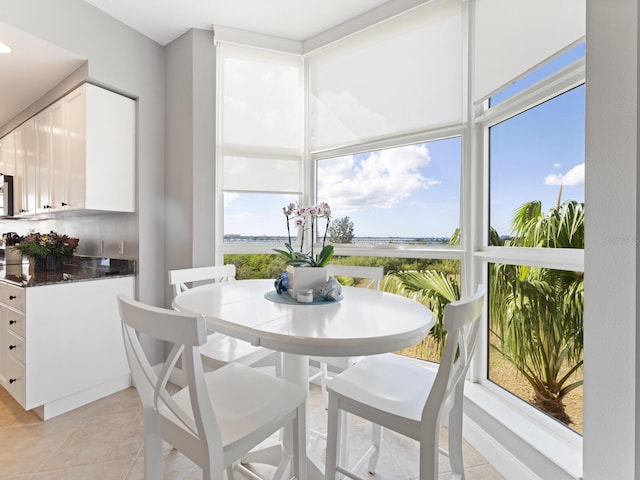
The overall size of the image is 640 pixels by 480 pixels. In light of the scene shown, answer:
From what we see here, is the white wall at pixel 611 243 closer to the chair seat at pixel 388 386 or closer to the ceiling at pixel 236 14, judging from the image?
the chair seat at pixel 388 386

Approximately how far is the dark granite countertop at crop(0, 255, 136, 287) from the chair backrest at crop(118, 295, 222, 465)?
1.45 meters

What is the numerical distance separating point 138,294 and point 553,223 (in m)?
2.78

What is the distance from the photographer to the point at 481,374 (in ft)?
6.41

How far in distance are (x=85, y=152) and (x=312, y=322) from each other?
7.05 ft

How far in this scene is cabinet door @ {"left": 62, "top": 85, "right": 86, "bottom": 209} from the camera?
7.30 ft

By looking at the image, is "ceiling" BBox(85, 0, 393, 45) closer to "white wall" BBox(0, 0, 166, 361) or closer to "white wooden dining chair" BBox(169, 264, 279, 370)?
"white wall" BBox(0, 0, 166, 361)

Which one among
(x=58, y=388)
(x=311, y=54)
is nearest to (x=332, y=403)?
(x=58, y=388)

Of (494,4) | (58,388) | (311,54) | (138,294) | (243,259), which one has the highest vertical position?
(311,54)

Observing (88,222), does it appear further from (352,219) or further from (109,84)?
(352,219)

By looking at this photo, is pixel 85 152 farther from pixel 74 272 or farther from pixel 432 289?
pixel 432 289

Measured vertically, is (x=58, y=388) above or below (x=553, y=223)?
below

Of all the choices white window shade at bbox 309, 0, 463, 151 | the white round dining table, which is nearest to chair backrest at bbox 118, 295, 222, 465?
the white round dining table

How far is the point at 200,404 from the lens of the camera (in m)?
0.87

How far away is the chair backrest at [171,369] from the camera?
2.73ft
